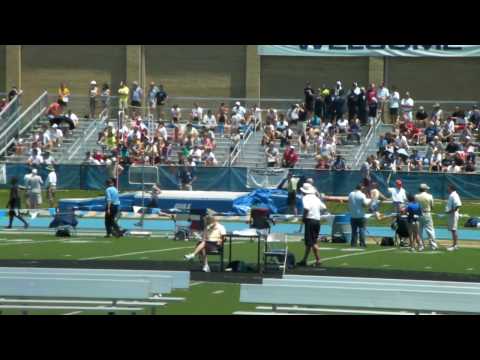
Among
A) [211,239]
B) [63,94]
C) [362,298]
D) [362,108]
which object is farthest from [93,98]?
[362,298]

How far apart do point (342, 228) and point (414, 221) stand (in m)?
3.36

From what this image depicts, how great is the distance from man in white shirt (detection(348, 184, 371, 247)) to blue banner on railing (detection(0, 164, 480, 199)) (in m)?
11.9

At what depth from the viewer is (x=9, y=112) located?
166ft

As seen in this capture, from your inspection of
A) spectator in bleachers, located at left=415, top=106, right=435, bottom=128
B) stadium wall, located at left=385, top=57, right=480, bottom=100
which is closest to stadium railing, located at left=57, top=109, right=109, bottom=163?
stadium wall, located at left=385, top=57, right=480, bottom=100

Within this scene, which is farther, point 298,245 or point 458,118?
point 458,118

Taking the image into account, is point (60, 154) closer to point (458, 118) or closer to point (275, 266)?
point (458, 118)

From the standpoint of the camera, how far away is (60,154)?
47.8 metres

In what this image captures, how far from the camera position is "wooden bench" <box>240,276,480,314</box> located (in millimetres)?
14055

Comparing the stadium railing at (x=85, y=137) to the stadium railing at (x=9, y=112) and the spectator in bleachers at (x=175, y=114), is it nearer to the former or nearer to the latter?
the spectator in bleachers at (x=175, y=114)

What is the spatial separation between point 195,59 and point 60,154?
29.5 ft

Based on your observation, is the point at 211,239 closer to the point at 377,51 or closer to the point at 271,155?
the point at 271,155

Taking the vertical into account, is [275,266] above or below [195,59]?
below
